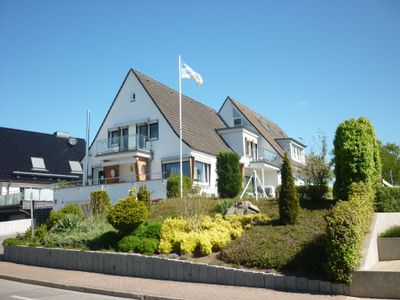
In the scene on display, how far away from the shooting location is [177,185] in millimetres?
24438

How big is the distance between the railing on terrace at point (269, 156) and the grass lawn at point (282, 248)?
20.8 meters

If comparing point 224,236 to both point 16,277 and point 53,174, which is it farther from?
point 53,174

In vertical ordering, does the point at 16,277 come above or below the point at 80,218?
below

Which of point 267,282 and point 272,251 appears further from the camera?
point 272,251

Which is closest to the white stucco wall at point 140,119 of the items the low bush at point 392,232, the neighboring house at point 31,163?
the neighboring house at point 31,163

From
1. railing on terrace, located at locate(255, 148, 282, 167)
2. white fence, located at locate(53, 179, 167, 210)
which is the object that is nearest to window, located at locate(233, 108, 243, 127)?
railing on terrace, located at locate(255, 148, 282, 167)

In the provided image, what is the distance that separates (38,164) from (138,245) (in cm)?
3249

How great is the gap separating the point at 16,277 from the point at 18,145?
32.0m

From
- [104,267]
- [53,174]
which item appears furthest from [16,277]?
[53,174]

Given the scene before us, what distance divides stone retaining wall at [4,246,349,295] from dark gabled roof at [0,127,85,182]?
2450cm

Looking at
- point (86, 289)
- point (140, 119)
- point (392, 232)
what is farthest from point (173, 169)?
point (86, 289)

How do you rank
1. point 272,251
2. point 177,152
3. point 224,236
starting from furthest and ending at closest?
point 177,152, point 224,236, point 272,251

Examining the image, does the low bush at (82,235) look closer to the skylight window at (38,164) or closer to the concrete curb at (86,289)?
the concrete curb at (86,289)

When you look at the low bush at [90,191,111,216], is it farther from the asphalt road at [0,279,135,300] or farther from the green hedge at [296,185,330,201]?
the green hedge at [296,185,330,201]
